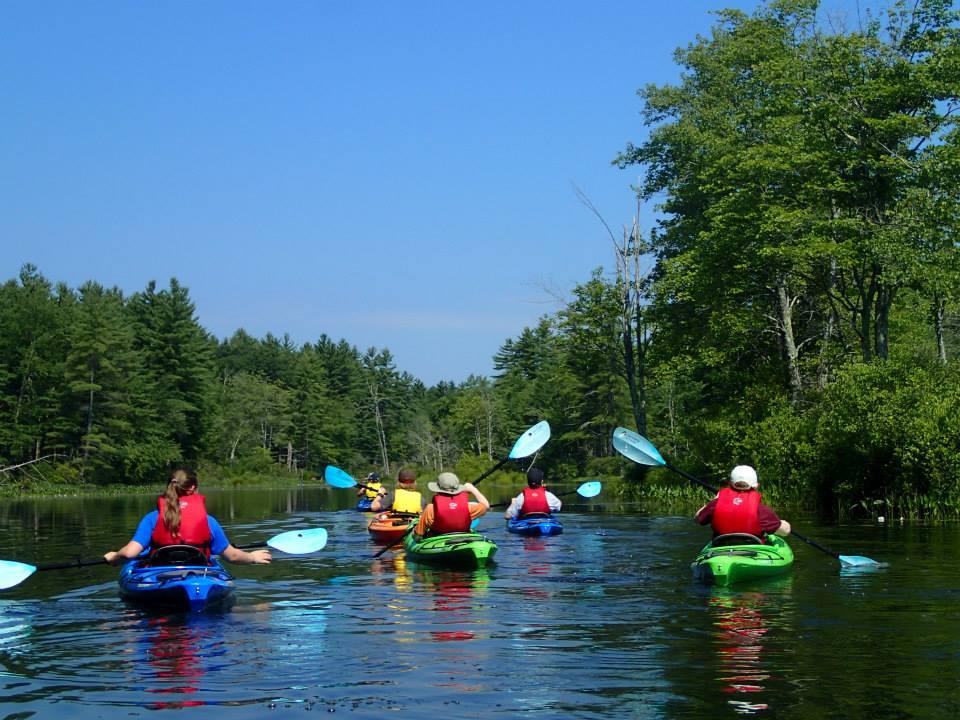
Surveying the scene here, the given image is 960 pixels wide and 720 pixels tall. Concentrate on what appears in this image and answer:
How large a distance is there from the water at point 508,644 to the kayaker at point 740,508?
786mm

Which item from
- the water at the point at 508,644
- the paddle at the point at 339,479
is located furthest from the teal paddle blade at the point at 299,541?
the paddle at the point at 339,479

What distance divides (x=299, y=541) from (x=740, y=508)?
5522mm

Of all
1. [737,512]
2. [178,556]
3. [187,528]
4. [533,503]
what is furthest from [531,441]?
[178,556]

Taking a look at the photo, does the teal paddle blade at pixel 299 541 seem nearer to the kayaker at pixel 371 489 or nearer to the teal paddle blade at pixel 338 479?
the teal paddle blade at pixel 338 479

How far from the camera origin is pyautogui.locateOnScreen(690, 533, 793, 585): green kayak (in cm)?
1266

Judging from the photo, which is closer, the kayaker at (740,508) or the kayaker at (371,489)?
the kayaker at (740,508)

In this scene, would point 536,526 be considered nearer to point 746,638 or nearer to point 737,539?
point 737,539

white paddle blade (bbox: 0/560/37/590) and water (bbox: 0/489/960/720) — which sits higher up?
white paddle blade (bbox: 0/560/37/590)

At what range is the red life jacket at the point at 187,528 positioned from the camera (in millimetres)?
11531

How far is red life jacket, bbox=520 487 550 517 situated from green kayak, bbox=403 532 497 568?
4.82m

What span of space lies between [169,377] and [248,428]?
68.5ft

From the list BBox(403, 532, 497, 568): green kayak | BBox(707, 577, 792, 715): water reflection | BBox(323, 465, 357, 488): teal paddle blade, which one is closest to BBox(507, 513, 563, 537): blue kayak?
BBox(403, 532, 497, 568): green kayak

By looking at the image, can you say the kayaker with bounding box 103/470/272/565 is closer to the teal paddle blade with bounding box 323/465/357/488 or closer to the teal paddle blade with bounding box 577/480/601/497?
the teal paddle blade with bounding box 577/480/601/497

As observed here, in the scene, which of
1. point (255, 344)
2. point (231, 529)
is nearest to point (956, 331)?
point (231, 529)
